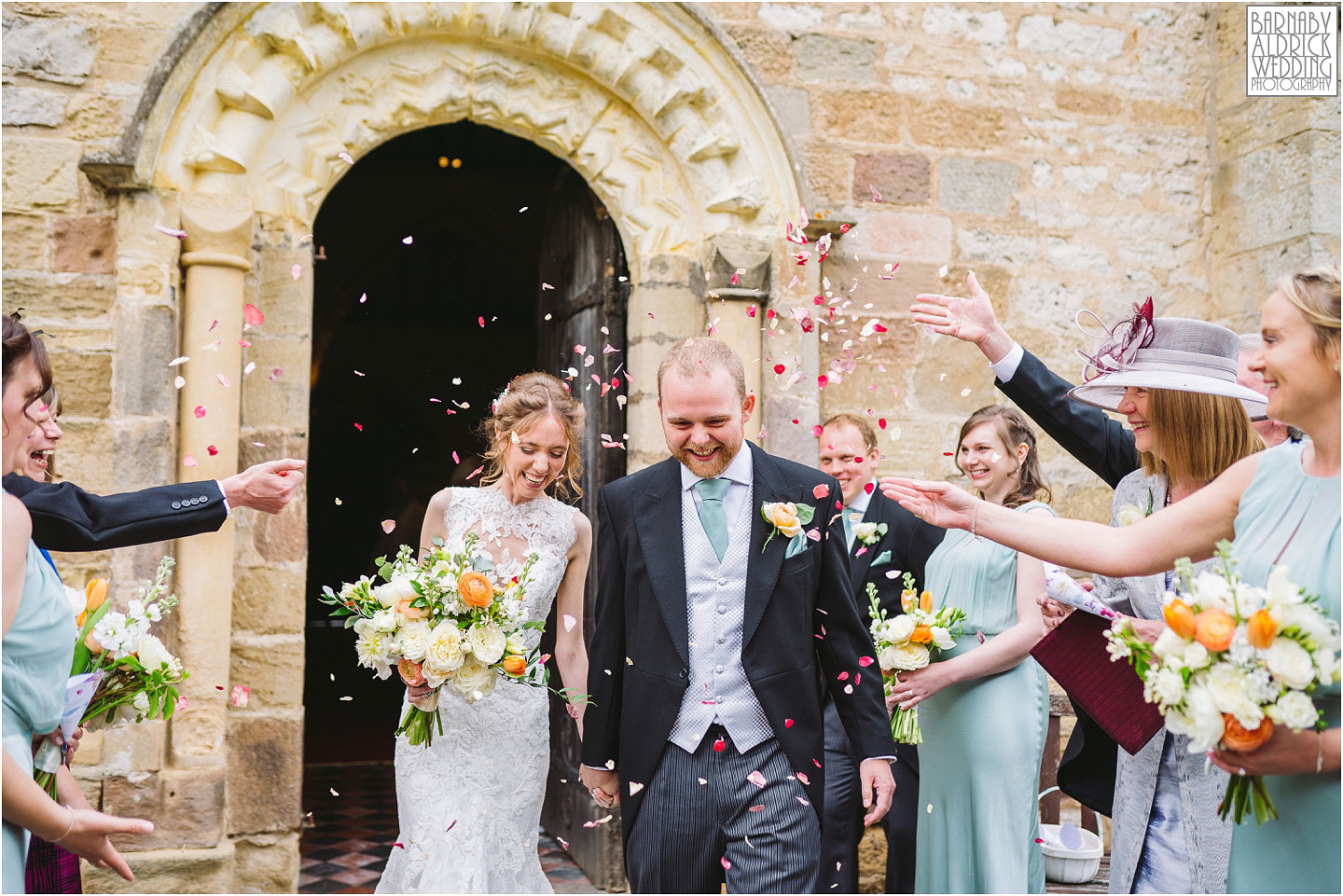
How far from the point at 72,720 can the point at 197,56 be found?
2.89 metres

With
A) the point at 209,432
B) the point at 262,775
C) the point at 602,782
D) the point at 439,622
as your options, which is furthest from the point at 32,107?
the point at 602,782

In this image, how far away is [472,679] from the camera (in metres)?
3.21

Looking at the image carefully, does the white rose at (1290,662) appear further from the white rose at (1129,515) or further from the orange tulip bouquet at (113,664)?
the orange tulip bouquet at (113,664)

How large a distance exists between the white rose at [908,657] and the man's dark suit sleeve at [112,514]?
2.19 metres

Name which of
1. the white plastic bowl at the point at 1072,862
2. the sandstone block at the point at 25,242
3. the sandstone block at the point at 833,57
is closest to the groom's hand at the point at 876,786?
the white plastic bowl at the point at 1072,862

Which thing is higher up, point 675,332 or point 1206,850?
point 675,332

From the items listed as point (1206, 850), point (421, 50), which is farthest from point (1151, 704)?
point (421, 50)

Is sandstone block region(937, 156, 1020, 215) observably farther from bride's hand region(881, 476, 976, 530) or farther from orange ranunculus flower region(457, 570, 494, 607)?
orange ranunculus flower region(457, 570, 494, 607)

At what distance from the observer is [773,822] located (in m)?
2.79

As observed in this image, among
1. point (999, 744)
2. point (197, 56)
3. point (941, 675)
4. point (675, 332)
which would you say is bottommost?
point (999, 744)

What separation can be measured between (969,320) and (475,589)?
1.63 metres

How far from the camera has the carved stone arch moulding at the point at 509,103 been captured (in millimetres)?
4684

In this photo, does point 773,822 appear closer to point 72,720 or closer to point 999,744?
point 999,744

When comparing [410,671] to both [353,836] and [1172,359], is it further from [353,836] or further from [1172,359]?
[353,836]
